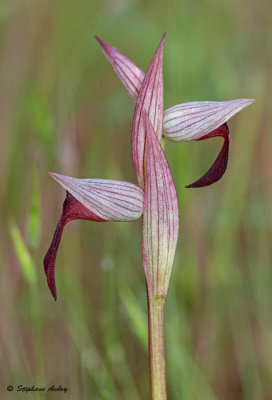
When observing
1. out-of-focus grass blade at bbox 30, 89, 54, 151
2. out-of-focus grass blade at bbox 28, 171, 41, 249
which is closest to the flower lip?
out-of-focus grass blade at bbox 28, 171, 41, 249

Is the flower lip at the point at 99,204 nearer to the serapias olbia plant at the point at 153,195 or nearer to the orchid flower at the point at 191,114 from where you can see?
the serapias olbia plant at the point at 153,195

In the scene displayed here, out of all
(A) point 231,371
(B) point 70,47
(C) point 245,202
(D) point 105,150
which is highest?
(B) point 70,47

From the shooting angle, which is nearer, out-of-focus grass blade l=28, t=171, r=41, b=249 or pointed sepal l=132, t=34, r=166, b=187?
pointed sepal l=132, t=34, r=166, b=187

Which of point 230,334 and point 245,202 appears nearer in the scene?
point 230,334

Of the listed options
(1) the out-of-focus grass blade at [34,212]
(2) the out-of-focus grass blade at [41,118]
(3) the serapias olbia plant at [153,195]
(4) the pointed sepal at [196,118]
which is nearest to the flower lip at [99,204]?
(3) the serapias olbia plant at [153,195]

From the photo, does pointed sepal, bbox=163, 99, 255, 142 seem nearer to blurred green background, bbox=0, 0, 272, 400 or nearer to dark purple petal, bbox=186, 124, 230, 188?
dark purple petal, bbox=186, 124, 230, 188

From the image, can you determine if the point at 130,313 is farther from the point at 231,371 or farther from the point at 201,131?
the point at 231,371

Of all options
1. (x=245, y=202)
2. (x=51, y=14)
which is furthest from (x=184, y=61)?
(x=51, y=14)
